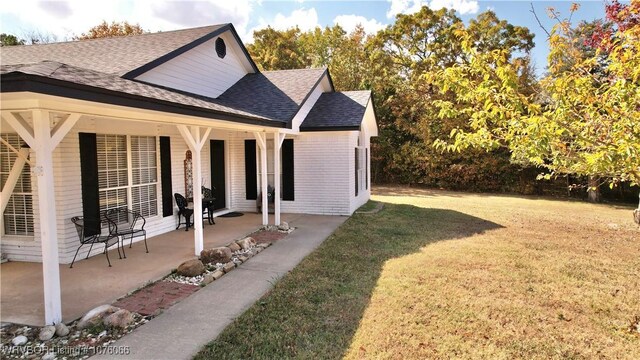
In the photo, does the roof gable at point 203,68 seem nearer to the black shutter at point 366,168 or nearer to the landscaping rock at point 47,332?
the landscaping rock at point 47,332

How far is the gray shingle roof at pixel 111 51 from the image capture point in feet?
28.0

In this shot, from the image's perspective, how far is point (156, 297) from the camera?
17.1 ft

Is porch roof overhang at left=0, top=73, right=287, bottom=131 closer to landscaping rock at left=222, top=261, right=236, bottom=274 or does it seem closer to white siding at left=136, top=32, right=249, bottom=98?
landscaping rock at left=222, top=261, right=236, bottom=274

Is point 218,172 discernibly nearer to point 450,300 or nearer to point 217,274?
point 217,274

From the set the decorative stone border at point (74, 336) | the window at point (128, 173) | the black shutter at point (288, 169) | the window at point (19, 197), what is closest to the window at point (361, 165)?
the black shutter at point (288, 169)

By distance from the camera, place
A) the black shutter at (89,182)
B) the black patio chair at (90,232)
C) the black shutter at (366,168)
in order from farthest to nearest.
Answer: the black shutter at (366,168), the black shutter at (89,182), the black patio chair at (90,232)

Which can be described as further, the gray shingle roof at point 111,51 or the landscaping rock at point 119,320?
the gray shingle roof at point 111,51

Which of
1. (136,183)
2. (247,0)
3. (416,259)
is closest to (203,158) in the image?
(136,183)

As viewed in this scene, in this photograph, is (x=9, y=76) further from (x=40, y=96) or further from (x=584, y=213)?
(x=584, y=213)

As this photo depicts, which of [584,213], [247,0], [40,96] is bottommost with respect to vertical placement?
[584,213]

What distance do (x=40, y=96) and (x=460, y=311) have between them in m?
5.42

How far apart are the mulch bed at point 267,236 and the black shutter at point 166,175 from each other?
2.19m

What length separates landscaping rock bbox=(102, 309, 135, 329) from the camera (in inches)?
170

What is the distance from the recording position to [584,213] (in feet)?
47.3
